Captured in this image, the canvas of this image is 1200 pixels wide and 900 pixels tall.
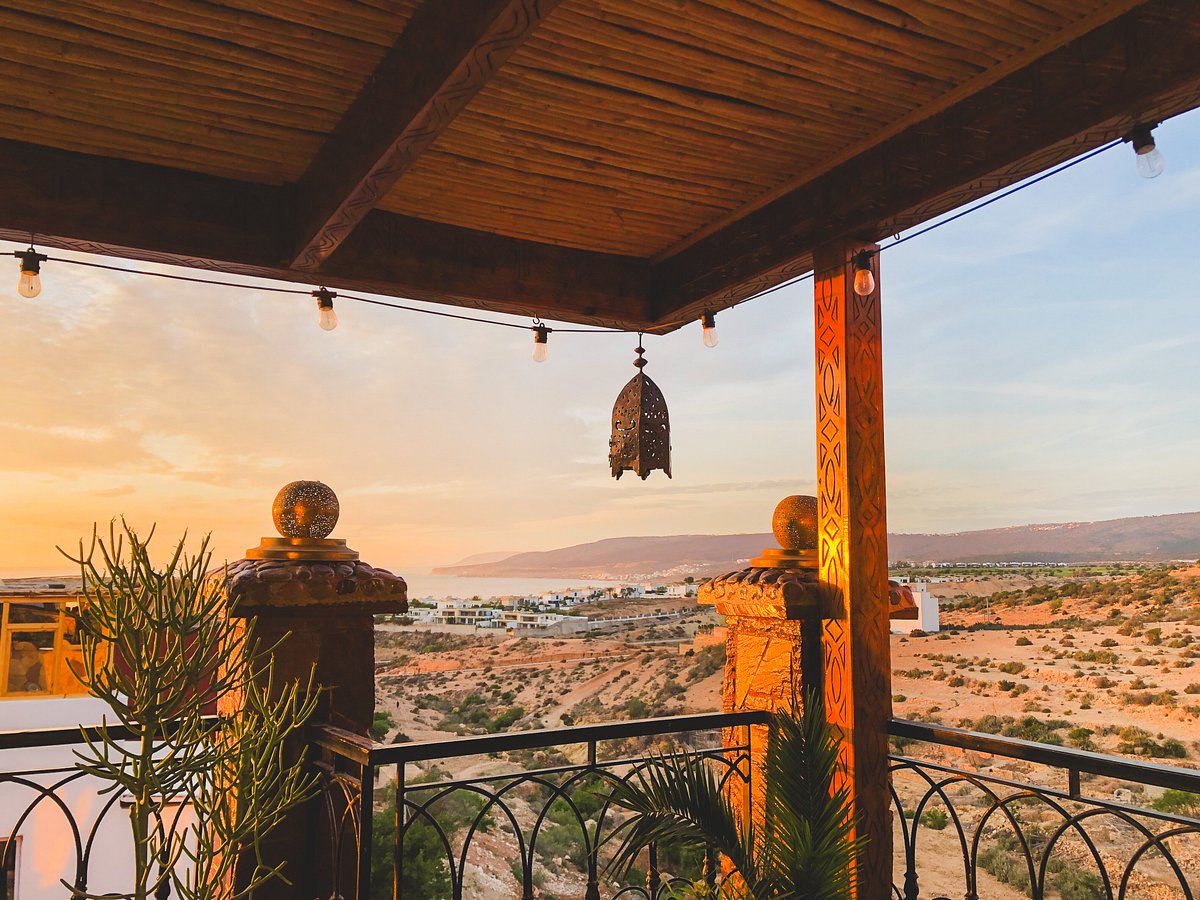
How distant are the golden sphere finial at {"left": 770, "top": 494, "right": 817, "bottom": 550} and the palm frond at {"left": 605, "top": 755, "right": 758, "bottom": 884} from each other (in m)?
0.96

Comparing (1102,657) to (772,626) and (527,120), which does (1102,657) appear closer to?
(772,626)

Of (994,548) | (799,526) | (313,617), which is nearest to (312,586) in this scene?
(313,617)

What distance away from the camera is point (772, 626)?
9.76 feet

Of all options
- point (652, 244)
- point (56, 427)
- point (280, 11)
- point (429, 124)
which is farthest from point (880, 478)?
point (56, 427)

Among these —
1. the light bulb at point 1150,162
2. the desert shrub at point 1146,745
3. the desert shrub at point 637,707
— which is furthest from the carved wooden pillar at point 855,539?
the desert shrub at point 637,707

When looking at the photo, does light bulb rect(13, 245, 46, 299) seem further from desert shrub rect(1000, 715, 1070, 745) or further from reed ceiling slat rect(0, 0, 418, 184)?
desert shrub rect(1000, 715, 1070, 745)

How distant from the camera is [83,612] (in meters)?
1.54

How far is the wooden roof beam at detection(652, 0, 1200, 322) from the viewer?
1968mm

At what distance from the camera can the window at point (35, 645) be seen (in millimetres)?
6930

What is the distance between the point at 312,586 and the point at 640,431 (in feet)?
5.82

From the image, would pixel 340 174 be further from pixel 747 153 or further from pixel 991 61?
pixel 991 61

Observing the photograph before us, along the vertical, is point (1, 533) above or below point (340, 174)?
below

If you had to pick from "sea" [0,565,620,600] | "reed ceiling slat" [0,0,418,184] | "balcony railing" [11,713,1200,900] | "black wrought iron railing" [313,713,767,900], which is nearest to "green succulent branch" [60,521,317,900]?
"balcony railing" [11,713,1200,900]

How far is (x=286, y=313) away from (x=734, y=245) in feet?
26.1
